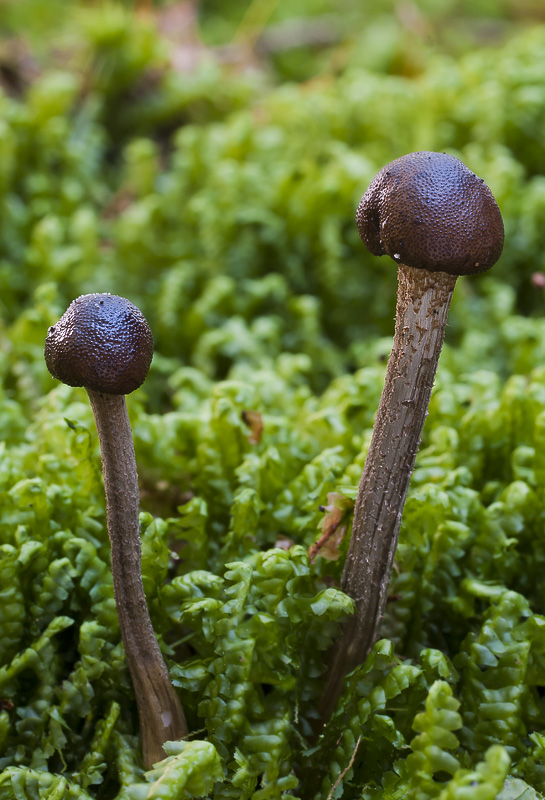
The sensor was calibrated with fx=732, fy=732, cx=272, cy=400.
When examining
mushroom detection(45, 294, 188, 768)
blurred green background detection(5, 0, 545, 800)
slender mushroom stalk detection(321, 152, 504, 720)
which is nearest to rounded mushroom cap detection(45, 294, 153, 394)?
mushroom detection(45, 294, 188, 768)

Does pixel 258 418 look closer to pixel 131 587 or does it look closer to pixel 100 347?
pixel 131 587

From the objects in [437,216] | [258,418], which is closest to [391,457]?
[437,216]

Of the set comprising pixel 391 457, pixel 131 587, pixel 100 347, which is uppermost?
pixel 100 347

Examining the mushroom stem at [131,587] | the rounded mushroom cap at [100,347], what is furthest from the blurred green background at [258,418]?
the rounded mushroom cap at [100,347]

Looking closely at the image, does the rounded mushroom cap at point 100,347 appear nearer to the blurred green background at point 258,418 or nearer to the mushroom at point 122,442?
the mushroom at point 122,442

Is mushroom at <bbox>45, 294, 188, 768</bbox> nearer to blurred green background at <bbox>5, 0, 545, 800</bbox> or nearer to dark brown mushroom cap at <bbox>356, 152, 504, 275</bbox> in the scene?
blurred green background at <bbox>5, 0, 545, 800</bbox>

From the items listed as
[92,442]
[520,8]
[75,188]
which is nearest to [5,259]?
[75,188]
